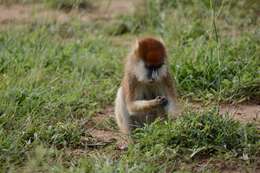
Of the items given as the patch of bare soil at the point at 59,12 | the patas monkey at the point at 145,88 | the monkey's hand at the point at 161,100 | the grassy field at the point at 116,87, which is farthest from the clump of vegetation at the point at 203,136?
the patch of bare soil at the point at 59,12

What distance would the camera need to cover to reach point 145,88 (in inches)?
308

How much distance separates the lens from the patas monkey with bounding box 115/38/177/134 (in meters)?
7.50

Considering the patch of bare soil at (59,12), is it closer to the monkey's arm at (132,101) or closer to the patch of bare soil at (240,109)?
the patch of bare soil at (240,109)

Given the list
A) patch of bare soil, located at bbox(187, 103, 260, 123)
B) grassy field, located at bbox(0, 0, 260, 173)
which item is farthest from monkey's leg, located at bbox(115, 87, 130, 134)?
patch of bare soil, located at bbox(187, 103, 260, 123)

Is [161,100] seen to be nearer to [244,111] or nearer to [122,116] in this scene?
[122,116]

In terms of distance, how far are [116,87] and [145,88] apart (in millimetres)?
1487

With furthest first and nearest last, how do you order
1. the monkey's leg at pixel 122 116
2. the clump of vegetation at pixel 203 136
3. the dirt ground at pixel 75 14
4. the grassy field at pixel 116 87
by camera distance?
the dirt ground at pixel 75 14
the monkey's leg at pixel 122 116
the clump of vegetation at pixel 203 136
the grassy field at pixel 116 87

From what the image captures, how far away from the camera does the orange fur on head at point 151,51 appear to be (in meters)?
7.45

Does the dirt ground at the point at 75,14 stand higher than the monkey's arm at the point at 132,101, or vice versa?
the dirt ground at the point at 75,14

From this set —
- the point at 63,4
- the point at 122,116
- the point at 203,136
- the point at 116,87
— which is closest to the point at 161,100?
the point at 122,116

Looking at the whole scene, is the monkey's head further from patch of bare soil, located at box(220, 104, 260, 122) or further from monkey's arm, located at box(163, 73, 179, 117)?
patch of bare soil, located at box(220, 104, 260, 122)

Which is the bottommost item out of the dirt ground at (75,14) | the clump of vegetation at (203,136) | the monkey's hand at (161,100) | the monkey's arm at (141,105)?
the clump of vegetation at (203,136)

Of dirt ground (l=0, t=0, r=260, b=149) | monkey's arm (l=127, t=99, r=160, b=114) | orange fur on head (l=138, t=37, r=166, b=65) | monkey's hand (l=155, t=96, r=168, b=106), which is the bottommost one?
monkey's arm (l=127, t=99, r=160, b=114)

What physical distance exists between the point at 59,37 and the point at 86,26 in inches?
34.2
